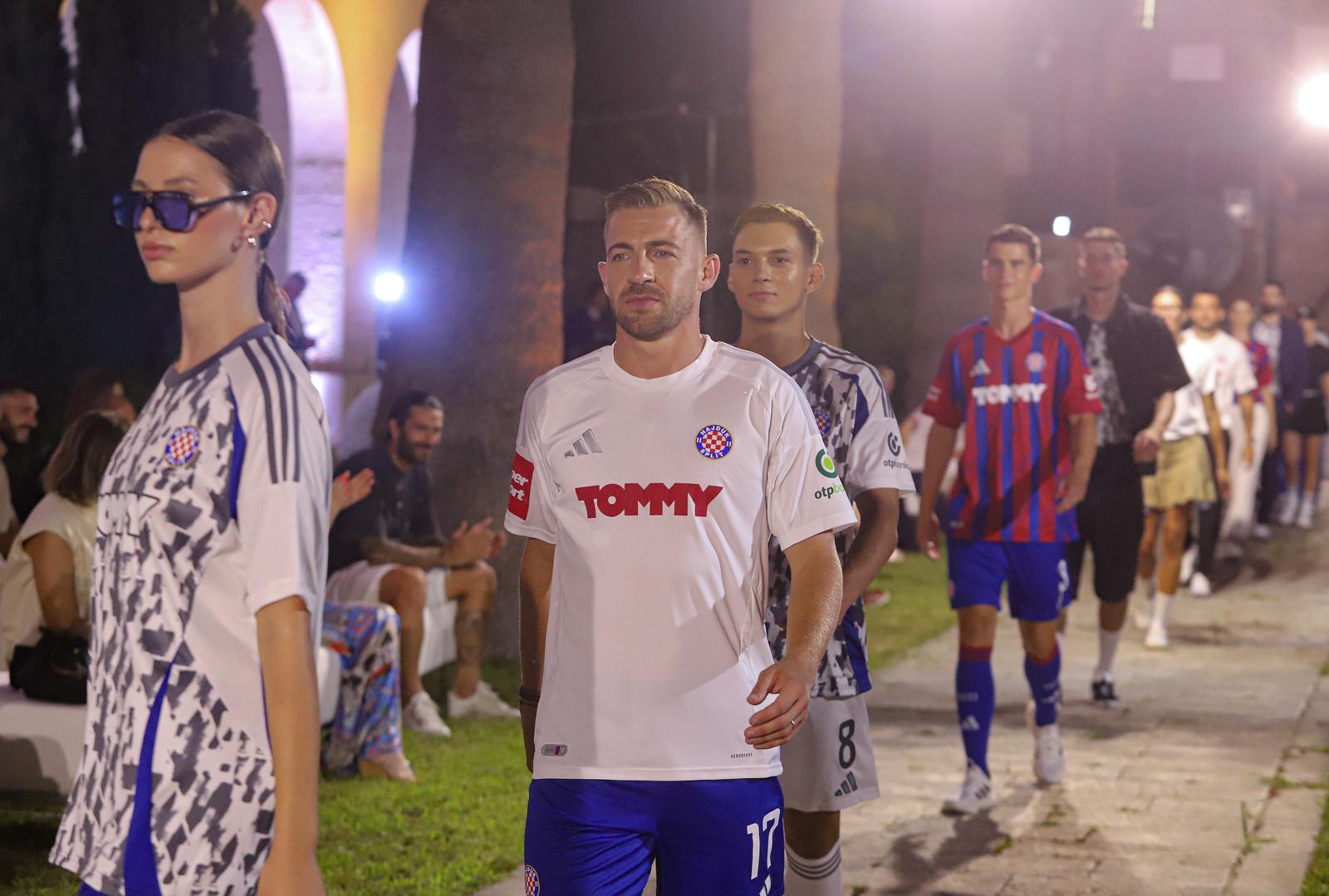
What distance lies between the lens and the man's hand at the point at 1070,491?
7.54m

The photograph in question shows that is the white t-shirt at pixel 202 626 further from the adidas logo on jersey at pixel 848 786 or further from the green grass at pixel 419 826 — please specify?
the green grass at pixel 419 826

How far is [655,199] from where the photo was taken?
3.66 meters

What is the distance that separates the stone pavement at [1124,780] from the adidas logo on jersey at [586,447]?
288 cm

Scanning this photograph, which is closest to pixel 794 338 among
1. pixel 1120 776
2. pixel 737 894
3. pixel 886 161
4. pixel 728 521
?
pixel 728 521

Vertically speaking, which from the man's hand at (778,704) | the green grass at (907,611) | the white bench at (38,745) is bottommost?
the green grass at (907,611)

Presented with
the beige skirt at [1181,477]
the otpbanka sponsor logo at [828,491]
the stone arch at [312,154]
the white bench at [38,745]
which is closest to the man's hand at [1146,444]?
the beige skirt at [1181,477]

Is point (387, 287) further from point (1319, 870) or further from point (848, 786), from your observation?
point (848, 786)

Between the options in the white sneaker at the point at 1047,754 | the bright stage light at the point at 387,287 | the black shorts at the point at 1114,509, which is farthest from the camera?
the bright stage light at the point at 387,287

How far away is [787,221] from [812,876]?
1768mm

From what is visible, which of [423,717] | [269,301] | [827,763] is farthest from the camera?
[423,717]

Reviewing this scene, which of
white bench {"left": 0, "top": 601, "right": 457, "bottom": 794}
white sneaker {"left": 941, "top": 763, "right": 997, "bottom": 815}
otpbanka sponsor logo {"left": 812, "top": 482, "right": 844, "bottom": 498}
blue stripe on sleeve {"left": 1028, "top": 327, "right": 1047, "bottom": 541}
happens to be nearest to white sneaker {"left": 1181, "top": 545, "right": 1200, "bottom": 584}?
blue stripe on sleeve {"left": 1028, "top": 327, "right": 1047, "bottom": 541}

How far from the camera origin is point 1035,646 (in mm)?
7805

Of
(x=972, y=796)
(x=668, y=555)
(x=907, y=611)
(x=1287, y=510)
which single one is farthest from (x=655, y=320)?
(x=1287, y=510)

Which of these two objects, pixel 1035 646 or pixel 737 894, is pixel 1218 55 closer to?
pixel 1035 646
